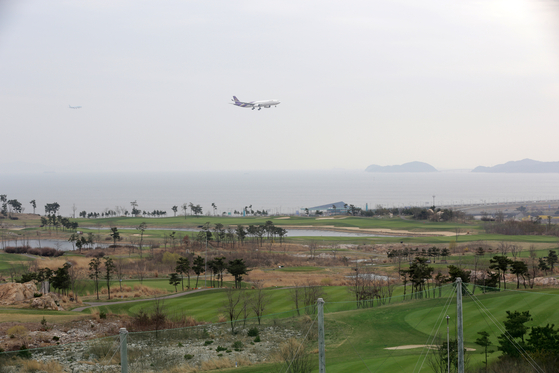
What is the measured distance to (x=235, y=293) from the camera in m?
42.1

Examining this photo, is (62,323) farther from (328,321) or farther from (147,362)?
(328,321)

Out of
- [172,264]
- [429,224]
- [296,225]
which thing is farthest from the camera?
[296,225]

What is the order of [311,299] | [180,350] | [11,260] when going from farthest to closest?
[11,260] → [311,299] → [180,350]

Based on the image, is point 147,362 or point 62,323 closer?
point 147,362

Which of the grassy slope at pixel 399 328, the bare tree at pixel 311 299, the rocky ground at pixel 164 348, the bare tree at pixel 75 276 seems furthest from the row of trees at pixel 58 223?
the grassy slope at pixel 399 328

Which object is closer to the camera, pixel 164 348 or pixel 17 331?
pixel 17 331

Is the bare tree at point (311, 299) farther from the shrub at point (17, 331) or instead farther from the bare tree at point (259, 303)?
the shrub at point (17, 331)

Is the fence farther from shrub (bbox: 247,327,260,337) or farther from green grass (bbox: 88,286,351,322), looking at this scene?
green grass (bbox: 88,286,351,322)

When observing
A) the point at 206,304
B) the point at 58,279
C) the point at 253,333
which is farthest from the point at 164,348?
the point at 58,279

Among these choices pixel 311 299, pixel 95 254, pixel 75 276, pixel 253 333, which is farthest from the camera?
pixel 95 254

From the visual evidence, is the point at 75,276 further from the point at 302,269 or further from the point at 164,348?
the point at 302,269

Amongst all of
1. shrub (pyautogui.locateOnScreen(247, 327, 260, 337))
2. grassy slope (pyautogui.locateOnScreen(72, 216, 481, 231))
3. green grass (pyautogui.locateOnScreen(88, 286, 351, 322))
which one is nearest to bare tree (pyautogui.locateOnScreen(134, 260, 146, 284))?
green grass (pyautogui.locateOnScreen(88, 286, 351, 322))

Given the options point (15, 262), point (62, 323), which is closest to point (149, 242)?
point (15, 262)

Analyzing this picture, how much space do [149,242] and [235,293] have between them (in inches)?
A: 2419
